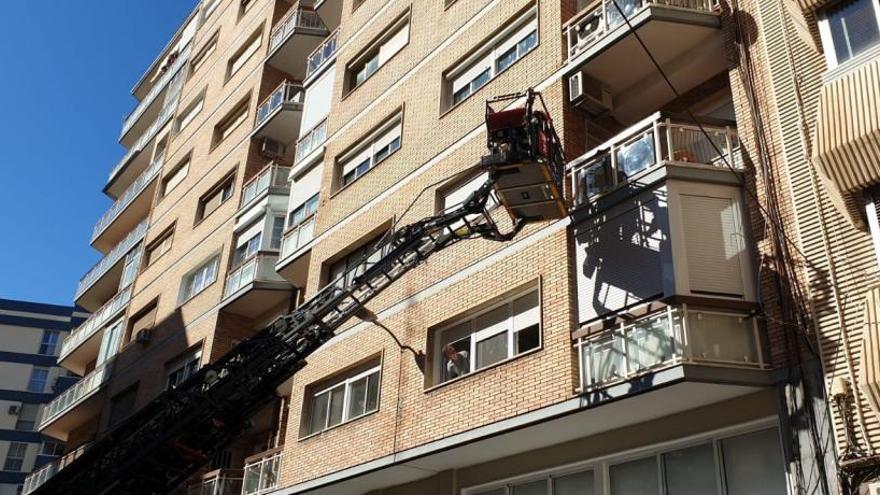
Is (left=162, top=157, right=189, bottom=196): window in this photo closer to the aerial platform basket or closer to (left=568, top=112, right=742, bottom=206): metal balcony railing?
the aerial platform basket

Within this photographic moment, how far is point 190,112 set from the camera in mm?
32562

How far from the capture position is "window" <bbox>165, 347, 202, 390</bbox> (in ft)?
73.9

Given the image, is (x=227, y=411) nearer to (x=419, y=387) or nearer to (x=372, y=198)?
(x=419, y=387)

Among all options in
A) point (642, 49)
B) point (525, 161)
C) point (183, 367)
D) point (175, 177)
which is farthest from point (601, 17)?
point (175, 177)

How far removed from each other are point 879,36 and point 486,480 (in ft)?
26.2

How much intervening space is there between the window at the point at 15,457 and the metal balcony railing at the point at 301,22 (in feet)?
140

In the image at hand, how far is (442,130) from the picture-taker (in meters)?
16.0

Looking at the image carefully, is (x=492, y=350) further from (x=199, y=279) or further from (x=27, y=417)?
(x=27, y=417)

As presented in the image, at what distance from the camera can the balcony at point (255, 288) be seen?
2089cm

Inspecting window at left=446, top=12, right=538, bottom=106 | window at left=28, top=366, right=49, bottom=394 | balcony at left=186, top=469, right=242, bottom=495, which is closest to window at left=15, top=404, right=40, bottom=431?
window at left=28, top=366, right=49, bottom=394

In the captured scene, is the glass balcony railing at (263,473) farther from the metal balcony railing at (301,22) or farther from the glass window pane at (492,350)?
the metal balcony railing at (301,22)

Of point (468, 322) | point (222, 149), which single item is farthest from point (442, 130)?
point (222, 149)

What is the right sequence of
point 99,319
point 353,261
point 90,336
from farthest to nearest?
point 90,336 < point 99,319 < point 353,261

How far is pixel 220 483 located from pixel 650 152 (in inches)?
502
